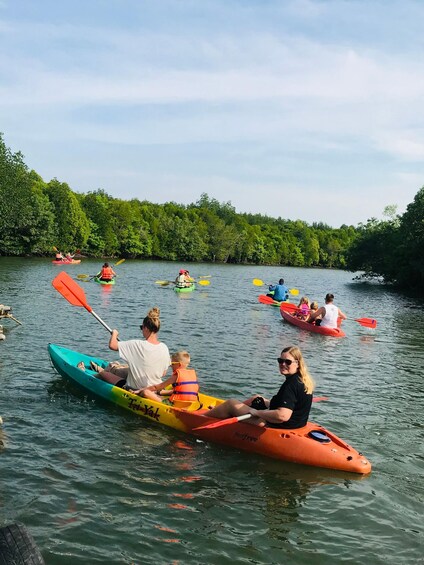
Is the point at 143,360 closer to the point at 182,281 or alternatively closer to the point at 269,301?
the point at 269,301

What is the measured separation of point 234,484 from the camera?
7.39 m

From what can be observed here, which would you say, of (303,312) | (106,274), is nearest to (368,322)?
(303,312)

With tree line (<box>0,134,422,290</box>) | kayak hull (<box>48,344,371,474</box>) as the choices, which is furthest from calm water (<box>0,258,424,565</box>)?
tree line (<box>0,134,422,290</box>)

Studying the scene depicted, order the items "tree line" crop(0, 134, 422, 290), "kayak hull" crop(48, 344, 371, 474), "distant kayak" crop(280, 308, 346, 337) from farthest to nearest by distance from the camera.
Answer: "tree line" crop(0, 134, 422, 290) < "distant kayak" crop(280, 308, 346, 337) < "kayak hull" crop(48, 344, 371, 474)

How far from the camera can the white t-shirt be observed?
31.1ft

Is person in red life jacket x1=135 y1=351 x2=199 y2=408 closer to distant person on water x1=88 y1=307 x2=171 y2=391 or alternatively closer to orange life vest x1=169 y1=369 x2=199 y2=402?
orange life vest x1=169 y1=369 x2=199 y2=402

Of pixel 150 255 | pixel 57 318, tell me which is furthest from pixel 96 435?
pixel 150 255

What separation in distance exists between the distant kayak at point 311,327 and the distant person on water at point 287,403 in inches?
464

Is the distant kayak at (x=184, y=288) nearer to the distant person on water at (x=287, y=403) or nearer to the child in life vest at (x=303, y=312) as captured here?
the child in life vest at (x=303, y=312)

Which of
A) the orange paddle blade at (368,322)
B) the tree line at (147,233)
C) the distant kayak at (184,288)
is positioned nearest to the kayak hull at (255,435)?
the orange paddle blade at (368,322)

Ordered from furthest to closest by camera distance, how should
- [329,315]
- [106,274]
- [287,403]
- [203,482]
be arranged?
1. [106,274]
2. [329,315]
3. [287,403]
4. [203,482]

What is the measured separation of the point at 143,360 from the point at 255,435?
7.94 feet

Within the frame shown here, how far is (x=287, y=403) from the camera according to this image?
777 cm

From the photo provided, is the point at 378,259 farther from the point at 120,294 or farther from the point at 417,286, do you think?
the point at 120,294
